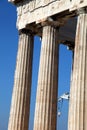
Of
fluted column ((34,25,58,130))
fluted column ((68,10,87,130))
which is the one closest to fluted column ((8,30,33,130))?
fluted column ((34,25,58,130))

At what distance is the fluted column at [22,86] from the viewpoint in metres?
47.0

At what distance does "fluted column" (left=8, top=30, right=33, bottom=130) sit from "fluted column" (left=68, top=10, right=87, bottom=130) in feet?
30.7

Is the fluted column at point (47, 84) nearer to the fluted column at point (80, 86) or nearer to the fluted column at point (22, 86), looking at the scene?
the fluted column at point (22, 86)

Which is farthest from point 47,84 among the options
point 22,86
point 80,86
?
point 80,86

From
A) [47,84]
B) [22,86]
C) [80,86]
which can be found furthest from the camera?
[22,86]

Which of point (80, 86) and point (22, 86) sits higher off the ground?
point (22, 86)

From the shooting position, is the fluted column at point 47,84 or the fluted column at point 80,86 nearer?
the fluted column at point 80,86

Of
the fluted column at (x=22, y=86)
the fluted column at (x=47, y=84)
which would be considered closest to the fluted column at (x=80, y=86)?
the fluted column at (x=47, y=84)

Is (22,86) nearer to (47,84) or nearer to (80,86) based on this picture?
(47,84)

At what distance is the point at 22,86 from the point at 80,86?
1092cm

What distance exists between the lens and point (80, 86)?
38.8m

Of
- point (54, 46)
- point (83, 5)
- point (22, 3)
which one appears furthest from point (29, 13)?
point (83, 5)

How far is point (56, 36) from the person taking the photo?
46.1 metres

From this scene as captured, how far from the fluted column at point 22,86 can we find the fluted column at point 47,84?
12.0 ft
